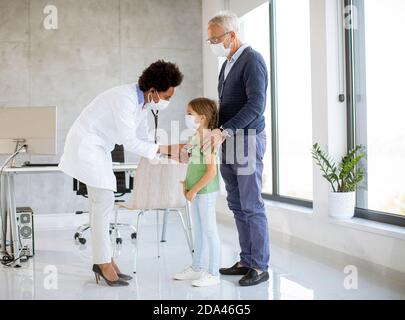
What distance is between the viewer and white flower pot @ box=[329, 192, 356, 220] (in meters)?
3.33

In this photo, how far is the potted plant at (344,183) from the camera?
3.27m

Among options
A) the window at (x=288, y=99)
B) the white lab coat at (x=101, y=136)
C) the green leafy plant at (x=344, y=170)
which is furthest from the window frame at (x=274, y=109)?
the white lab coat at (x=101, y=136)

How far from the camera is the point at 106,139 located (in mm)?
2723

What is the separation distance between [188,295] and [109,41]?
13.1 feet

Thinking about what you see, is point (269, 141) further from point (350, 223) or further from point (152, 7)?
point (152, 7)

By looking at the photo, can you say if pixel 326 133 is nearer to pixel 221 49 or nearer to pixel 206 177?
pixel 221 49

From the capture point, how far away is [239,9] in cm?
517

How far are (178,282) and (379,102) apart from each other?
185 centimetres

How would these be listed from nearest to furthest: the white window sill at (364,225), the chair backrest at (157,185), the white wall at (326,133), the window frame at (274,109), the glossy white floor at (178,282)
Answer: the glossy white floor at (178,282) → the white window sill at (364,225) → the chair backrest at (157,185) → the white wall at (326,133) → the window frame at (274,109)

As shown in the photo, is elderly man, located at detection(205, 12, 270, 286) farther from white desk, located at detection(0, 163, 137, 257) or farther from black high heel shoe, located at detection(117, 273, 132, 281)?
white desk, located at detection(0, 163, 137, 257)

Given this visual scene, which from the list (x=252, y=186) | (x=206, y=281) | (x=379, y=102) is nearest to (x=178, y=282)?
(x=206, y=281)

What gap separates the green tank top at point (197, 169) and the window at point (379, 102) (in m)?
1.30

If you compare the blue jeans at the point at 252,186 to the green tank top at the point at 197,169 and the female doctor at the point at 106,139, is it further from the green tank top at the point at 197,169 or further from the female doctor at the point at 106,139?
the female doctor at the point at 106,139
